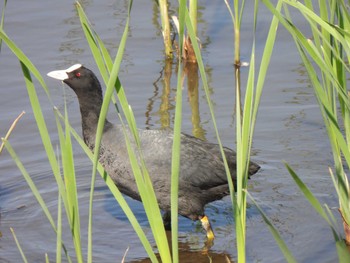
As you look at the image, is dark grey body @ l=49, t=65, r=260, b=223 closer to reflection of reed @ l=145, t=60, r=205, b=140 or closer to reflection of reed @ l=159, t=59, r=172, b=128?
reflection of reed @ l=145, t=60, r=205, b=140

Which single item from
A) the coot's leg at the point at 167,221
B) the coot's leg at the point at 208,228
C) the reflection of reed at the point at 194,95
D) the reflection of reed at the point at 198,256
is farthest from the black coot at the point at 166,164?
the reflection of reed at the point at 194,95

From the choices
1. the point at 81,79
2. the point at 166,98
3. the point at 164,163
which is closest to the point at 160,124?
the point at 166,98

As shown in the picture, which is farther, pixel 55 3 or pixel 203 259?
pixel 55 3

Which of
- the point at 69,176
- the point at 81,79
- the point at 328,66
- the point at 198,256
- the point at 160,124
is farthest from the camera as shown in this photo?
the point at 160,124

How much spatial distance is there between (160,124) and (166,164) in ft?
5.51

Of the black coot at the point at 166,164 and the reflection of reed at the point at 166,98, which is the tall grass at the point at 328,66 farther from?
the reflection of reed at the point at 166,98

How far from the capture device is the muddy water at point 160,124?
534 cm

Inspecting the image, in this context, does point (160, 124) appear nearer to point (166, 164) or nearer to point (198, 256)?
point (166, 164)

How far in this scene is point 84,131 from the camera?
5773 millimetres

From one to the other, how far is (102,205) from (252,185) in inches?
43.2

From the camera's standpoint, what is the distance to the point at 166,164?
539 cm

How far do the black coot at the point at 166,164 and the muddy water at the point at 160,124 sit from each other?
0.26m

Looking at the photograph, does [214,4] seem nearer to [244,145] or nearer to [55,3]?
[55,3]

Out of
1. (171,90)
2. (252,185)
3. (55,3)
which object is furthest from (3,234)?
(55,3)
